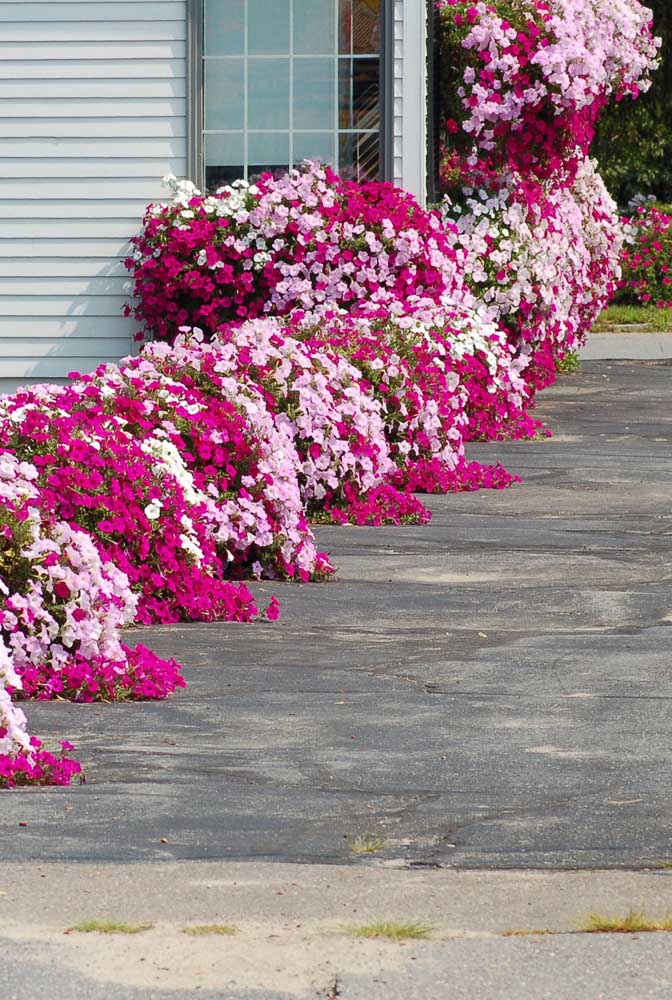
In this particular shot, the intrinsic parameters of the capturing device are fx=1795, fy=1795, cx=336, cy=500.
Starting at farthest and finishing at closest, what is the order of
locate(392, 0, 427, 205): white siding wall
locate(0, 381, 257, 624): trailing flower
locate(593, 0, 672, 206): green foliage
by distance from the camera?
locate(593, 0, 672, 206): green foliage → locate(392, 0, 427, 205): white siding wall → locate(0, 381, 257, 624): trailing flower

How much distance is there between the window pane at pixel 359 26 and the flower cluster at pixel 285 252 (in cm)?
108

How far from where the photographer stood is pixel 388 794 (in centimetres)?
517

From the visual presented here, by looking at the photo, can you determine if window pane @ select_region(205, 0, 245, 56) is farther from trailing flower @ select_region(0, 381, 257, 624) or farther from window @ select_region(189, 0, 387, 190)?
trailing flower @ select_region(0, 381, 257, 624)

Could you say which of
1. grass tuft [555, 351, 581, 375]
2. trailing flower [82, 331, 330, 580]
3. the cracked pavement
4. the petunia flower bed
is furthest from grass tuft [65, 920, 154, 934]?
grass tuft [555, 351, 581, 375]

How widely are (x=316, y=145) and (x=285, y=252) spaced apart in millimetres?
1219

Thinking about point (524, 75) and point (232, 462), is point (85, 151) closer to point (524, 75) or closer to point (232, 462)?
point (524, 75)

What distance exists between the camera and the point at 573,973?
3.70 metres

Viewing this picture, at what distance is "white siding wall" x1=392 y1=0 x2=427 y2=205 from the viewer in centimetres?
1416

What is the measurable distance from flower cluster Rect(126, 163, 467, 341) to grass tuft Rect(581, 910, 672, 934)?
377 inches

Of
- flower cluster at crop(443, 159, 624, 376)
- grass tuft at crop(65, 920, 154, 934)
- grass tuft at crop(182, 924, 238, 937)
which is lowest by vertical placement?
grass tuft at crop(182, 924, 238, 937)

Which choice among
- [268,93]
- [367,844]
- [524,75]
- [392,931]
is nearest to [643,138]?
[524,75]

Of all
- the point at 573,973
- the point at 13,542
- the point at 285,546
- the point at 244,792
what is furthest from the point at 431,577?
the point at 573,973

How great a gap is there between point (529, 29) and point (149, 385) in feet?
23.1

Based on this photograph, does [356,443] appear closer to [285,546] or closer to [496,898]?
[285,546]
